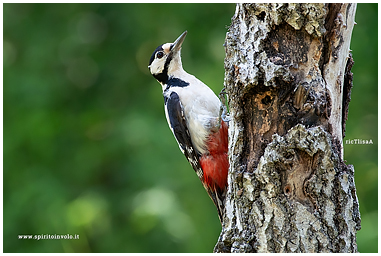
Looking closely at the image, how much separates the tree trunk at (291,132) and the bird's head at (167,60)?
5.32 ft

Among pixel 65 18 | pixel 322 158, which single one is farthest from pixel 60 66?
pixel 322 158

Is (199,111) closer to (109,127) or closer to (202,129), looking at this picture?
(202,129)

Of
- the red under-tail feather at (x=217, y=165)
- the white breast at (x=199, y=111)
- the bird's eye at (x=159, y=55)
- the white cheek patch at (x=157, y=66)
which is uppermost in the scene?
the bird's eye at (x=159, y=55)

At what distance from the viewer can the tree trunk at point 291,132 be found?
2.45m

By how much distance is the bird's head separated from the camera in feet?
13.9

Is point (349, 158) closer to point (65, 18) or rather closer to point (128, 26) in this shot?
point (128, 26)

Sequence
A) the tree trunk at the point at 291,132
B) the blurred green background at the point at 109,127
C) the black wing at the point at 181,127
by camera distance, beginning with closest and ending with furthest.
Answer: the tree trunk at the point at 291,132
the black wing at the point at 181,127
the blurred green background at the point at 109,127

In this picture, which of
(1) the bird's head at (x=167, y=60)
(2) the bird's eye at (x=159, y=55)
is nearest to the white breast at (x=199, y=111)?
(1) the bird's head at (x=167, y=60)

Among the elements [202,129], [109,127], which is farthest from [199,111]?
[109,127]

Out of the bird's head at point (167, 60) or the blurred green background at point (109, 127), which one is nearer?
the bird's head at point (167, 60)

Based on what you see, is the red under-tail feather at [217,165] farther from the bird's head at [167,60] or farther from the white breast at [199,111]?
the bird's head at [167,60]

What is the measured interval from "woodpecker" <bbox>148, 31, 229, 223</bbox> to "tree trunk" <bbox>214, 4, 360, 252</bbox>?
3.76 ft

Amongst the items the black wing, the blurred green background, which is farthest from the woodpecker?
the blurred green background

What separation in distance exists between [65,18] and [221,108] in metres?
4.41
